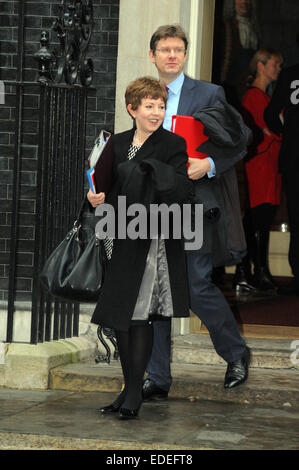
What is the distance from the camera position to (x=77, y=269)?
5535 millimetres

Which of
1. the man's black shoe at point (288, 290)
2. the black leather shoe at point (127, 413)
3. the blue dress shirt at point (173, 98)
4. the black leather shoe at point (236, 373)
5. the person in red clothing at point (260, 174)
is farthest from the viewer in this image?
the man's black shoe at point (288, 290)

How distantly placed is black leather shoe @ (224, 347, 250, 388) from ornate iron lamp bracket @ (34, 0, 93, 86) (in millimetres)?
2098

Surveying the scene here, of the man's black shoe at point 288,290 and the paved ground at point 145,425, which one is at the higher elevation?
the paved ground at point 145,425

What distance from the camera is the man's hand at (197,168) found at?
5.80 meters

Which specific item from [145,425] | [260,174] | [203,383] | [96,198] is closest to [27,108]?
[96,198]

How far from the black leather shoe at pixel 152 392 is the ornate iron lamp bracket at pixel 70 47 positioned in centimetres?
198

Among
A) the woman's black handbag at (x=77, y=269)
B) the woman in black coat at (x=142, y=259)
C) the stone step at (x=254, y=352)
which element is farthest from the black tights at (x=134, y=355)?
the stone step at (x=254, y=352)

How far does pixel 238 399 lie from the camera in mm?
6160

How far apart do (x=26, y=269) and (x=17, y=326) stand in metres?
0.43

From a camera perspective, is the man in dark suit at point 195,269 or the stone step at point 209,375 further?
the stone step at point 209,375

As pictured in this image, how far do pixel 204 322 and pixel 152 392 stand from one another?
52 cm

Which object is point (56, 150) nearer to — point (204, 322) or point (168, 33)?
point (168, 33)

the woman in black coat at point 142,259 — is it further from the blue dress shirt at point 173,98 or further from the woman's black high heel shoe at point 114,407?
the blue dress shirt at point 173,98
